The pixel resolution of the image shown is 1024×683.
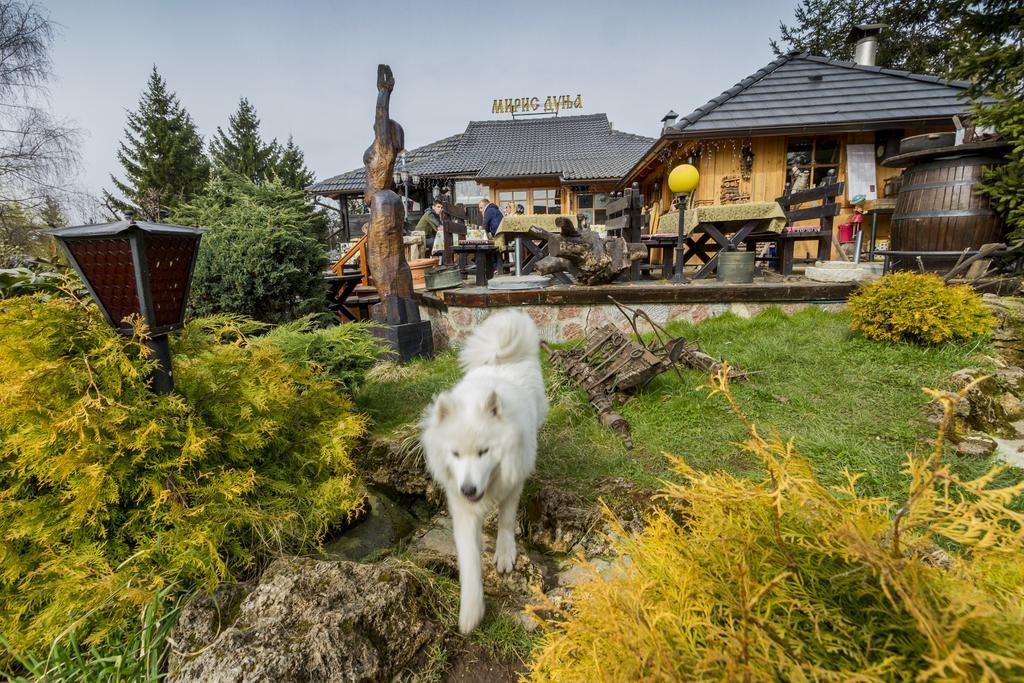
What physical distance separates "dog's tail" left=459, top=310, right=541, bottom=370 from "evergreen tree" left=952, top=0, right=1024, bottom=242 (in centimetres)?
544

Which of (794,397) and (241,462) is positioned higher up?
(241,462)

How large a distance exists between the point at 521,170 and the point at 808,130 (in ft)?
37.1

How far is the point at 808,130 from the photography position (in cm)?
862

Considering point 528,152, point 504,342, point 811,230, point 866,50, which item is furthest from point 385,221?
point 528,152

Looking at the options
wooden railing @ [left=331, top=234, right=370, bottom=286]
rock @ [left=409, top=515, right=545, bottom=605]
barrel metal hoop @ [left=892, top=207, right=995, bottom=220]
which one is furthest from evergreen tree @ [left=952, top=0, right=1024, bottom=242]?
wooden railing @ [left=331, top=234, right=370, bottom=286]

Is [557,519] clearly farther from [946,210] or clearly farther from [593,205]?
[593,205]

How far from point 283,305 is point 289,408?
244 centimetres

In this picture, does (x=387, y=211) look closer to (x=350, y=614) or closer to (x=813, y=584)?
(x=350, y=614)

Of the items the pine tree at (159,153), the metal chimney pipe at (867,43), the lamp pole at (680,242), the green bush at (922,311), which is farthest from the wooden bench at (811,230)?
the pine tree at (159,153)

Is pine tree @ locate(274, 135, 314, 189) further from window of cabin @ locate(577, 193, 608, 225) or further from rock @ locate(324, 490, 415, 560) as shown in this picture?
rock @ locate(324, 490, 415, 560)

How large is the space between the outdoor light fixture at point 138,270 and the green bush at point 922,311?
528 cm

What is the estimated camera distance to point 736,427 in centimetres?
320

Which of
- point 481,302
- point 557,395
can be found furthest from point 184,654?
point 481,302

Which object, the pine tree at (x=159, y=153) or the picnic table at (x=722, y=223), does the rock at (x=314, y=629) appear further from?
the pine tree at (x=159, y=153)
